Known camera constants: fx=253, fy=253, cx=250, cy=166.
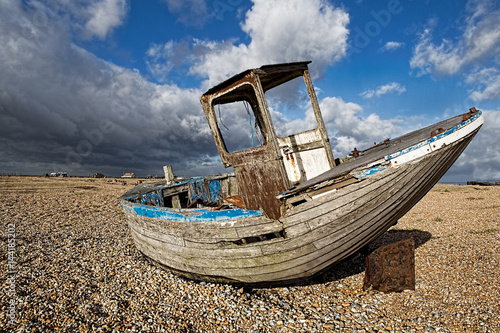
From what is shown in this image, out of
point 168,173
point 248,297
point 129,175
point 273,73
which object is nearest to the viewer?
point 248,297

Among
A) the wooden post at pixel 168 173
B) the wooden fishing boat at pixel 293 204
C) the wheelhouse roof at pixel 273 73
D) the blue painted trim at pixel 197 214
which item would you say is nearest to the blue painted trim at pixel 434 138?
the wooden fishing boat at pixel 293 204

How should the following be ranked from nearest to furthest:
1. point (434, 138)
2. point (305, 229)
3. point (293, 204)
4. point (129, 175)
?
point (434, 138)
point (305, 229)
point (293, 204)
point (129, 175)

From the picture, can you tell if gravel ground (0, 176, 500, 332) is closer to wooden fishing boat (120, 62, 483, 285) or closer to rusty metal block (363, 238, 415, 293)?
rusty metal block (363, 238, 415, 293)

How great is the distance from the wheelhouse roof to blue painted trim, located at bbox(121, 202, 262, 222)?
8.38ft

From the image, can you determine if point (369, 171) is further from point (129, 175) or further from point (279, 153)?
point (129, 175)

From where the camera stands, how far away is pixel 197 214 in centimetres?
481

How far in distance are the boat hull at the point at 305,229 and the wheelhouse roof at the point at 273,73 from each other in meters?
2.61

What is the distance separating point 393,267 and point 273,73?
4307mm

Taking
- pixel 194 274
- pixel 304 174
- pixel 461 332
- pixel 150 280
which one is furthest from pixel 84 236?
pixel 461 332

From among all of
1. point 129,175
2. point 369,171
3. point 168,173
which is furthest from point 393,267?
point 129,175

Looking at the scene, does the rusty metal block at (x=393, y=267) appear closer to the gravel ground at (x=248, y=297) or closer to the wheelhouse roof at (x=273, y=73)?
the gravel ground at (x=248, y=297)

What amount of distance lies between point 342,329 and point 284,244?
1438 millimetres

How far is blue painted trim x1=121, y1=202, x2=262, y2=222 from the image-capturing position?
14.3ft

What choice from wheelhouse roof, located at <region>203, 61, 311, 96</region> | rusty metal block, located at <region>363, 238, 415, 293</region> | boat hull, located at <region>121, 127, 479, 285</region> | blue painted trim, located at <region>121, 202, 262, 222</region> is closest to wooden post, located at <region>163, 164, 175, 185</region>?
blue painted trim, located at <region>121, 202, 262, 222</region>
